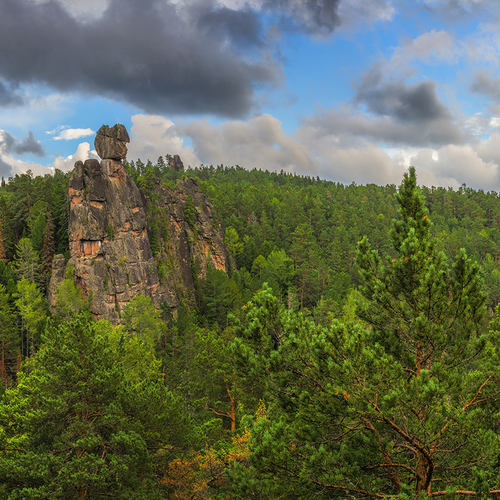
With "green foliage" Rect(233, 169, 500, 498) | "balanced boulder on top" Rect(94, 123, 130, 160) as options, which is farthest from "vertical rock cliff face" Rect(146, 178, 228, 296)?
"green foliage" Rect(233, 169, 500, 498)

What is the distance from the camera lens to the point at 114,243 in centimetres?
4869

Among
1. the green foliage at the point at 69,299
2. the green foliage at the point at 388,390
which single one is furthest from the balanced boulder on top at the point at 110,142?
the green foliage at the point at 388,390

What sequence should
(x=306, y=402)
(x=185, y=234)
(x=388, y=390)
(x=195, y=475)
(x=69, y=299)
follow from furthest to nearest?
(x=185, y=234) < (x=69, y=299) < (x=195, y=475) < (x=306, y=402) < (x=388, y=390)

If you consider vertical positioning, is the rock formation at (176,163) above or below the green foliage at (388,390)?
above

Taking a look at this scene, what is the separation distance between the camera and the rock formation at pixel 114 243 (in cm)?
4716

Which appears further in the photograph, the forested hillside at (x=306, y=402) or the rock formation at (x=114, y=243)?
the rock formation at (x=114, y=243)

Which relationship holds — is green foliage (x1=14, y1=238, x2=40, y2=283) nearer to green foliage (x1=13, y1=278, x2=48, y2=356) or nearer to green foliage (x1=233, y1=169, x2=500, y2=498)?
green foliage (x1=13, y1=278, x2=48, y2=356)

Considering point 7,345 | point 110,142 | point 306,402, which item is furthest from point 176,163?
point 306,402

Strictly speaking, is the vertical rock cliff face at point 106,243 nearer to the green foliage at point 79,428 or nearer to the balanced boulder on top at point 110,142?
the balanced boulder on top at point 110,142

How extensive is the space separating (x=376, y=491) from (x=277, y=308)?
156 inches

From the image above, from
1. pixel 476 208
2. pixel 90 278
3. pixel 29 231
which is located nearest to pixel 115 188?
pixel 90 278

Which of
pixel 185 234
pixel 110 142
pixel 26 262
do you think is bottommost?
pixel 26 262

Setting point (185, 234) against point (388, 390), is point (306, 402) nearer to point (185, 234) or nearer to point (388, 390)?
point (388, 390)

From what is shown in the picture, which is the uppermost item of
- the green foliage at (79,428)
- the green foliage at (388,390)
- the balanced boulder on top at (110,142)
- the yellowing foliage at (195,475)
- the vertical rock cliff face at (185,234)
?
the balanced boulder on top at (110,142)
